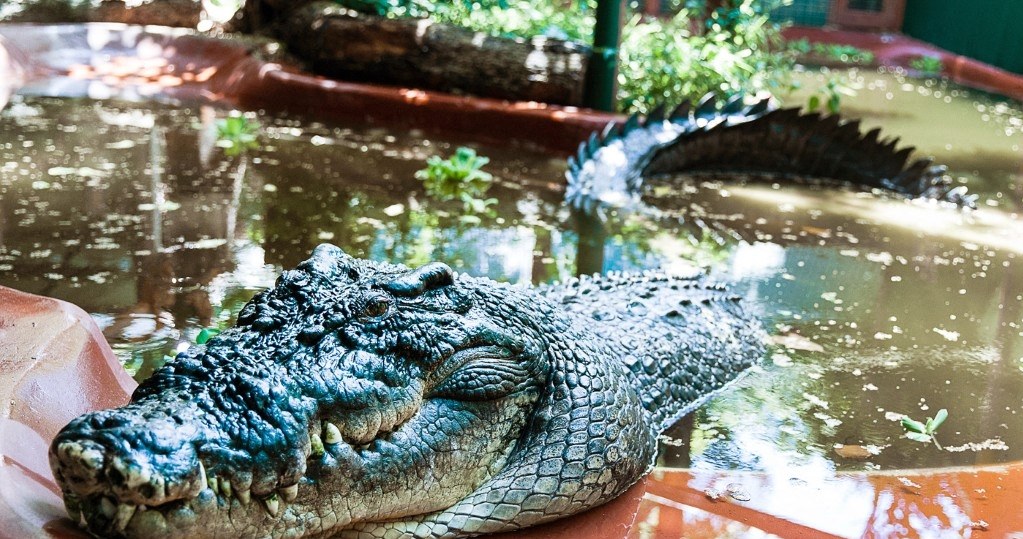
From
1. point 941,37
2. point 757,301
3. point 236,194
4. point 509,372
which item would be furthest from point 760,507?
point 941,37

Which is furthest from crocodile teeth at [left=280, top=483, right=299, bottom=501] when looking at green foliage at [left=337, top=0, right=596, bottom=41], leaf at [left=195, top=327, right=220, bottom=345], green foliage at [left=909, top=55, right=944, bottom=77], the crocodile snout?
green foliage at [left=909, top=55, right=944, bottom=77]

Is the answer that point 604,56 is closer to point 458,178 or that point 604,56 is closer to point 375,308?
point 458,178

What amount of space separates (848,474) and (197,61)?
295 inches

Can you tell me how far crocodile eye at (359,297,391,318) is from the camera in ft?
5.92

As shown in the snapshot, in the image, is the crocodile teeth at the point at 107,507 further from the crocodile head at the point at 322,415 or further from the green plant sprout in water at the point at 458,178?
the green plant sprout in water at the point at 458,178

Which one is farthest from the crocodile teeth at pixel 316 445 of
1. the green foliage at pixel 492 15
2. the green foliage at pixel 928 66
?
the green foliage at pixel 928 66

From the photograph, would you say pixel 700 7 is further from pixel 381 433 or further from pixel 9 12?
pixel 381 433

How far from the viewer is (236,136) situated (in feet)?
20.2

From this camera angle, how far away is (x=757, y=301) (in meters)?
3.92

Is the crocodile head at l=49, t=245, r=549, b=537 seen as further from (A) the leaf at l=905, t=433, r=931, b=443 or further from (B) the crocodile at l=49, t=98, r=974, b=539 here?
(A) the leaf at l=905, t=433, r=931, b=443

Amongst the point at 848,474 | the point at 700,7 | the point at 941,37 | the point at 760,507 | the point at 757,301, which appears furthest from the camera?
the point at 941,37

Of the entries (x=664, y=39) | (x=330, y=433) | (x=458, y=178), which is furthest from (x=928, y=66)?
(x=330, y=433)

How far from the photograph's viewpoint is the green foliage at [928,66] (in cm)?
1305

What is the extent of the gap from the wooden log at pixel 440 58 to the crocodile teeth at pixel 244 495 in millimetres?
6001
